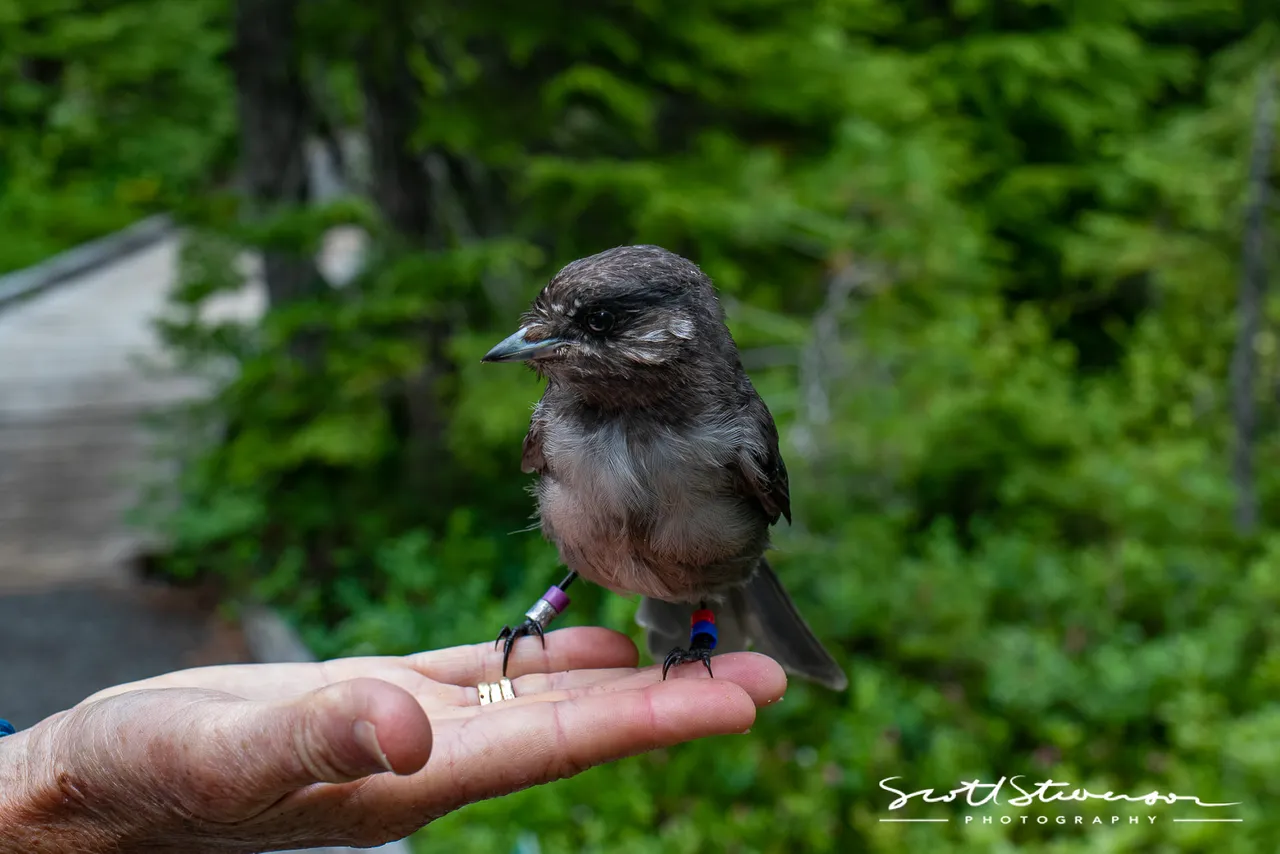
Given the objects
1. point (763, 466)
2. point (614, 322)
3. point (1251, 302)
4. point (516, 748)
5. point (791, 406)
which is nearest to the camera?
point (516, 748)

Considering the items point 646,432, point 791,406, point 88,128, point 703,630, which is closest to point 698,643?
point 703,630

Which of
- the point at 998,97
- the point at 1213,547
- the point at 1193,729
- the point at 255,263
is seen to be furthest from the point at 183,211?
the point at 998,97

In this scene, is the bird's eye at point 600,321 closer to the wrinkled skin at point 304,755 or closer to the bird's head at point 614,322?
the bird's head at point 614,322

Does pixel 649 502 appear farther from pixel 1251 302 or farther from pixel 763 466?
pixel 1251 302

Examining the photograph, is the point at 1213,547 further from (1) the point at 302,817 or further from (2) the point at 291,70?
(2) the point at 291,70

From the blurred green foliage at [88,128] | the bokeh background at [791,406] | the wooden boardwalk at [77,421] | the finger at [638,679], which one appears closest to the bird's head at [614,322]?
the finger at [638,679]

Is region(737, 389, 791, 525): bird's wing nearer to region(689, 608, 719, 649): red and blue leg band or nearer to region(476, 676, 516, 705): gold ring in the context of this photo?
region(689, 608, 719, 649): red and blue leg band
